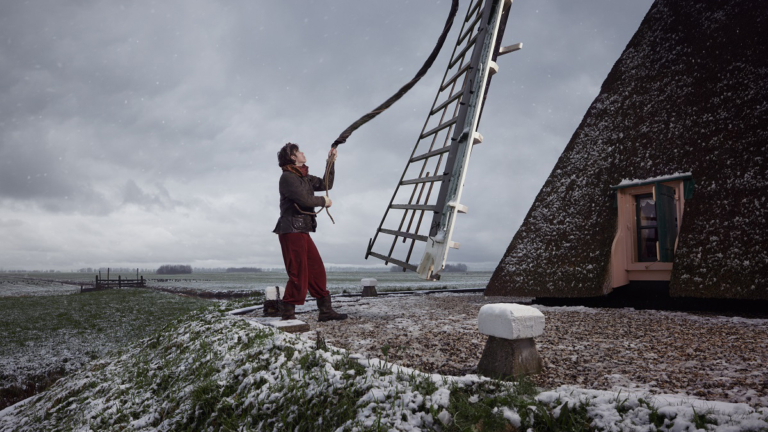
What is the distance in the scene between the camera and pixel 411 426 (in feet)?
7.57

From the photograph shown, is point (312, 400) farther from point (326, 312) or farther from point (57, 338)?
point (57, 338)

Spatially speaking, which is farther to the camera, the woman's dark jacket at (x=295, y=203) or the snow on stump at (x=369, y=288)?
the snow on stump at (x=369, y=288)

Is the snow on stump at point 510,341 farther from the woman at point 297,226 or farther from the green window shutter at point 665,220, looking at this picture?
the green window shutter at point 665,220

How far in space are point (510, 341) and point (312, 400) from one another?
55.9 inches

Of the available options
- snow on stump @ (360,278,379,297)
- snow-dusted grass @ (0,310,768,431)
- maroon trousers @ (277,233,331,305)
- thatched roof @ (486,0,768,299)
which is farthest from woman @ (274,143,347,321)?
snow on stump @ (360,278,379,297)

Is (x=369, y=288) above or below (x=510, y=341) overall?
below

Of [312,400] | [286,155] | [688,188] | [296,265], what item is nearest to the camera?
[312,400]

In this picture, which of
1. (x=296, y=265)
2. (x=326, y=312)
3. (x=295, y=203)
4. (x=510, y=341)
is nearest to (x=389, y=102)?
(x=295, y=203)

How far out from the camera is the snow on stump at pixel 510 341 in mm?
2811

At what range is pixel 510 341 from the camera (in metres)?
2.88

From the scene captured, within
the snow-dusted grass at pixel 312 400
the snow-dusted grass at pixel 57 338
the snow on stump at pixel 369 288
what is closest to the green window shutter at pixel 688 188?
the snow-dusted grass at pixel 312 400

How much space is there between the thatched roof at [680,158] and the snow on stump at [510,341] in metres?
3.98

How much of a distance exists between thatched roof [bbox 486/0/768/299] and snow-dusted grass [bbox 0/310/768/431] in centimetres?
431

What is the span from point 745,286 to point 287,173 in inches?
230
